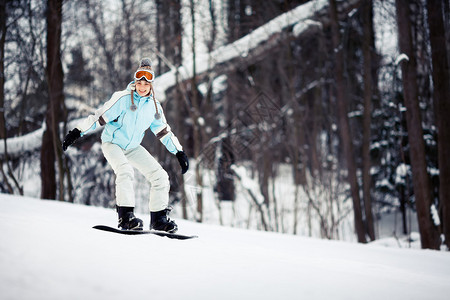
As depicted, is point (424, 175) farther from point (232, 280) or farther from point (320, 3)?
point (232, 280)

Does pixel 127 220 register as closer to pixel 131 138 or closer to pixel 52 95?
pixel 131 138

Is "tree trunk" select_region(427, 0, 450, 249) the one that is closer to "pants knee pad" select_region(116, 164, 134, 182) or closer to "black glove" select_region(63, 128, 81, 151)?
"pants knee pad" select_region(116, 164, 134, 182)

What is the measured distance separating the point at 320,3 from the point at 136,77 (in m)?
6.76

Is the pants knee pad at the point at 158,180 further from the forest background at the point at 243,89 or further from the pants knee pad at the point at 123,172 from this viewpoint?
the forest background at the point at 243,89

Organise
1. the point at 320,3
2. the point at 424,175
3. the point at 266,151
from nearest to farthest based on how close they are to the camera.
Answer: the point at 424,175, the point at 320,3, the point at 266,151

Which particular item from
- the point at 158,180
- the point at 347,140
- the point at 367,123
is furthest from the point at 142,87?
the point at 367,123

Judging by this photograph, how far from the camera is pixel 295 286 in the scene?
2.39m

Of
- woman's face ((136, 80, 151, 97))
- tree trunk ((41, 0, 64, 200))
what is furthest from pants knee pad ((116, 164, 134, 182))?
tree trunk ((41, 0, 64, 200))

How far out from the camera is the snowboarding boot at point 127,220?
A: 3412 millimetres

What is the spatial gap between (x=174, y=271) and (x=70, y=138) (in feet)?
5.52

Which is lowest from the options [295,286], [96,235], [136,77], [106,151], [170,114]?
[295,286]

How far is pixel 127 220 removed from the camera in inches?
135

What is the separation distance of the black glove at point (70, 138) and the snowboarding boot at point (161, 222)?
95 cm

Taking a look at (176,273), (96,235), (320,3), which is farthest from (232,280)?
(320,3)
